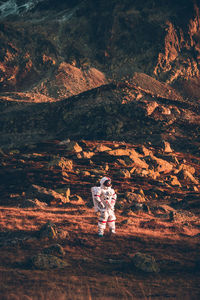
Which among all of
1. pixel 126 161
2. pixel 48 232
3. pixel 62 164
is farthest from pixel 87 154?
pixel 48 232

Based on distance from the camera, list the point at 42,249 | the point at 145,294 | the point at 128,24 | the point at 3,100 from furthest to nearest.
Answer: the point at 128,24, the point at 3,100, the point at 42,249, the point at 145,294

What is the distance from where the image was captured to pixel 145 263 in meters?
13.0

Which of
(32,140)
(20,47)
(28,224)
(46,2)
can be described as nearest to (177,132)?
(32,140)

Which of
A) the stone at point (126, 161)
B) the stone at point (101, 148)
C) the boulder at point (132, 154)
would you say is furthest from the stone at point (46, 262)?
the stone at point (101, 148)

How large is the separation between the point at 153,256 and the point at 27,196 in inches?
489

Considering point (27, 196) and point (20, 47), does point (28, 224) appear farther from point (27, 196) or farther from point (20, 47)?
point (20, 47)

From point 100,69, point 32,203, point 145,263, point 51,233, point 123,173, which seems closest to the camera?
point 145,263

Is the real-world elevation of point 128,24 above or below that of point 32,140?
above

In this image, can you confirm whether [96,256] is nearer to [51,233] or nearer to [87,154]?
[51,233]

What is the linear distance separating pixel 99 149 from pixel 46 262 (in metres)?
28.3

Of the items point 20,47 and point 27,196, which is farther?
point 20,47

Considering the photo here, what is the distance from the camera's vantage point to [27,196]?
23766mm

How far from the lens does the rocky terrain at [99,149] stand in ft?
41.2

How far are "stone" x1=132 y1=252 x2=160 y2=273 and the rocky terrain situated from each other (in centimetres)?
4
